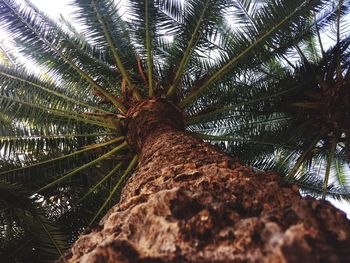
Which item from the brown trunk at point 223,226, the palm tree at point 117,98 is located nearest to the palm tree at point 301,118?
the palm tree at point 117,98

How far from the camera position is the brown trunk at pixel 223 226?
45.1 inches

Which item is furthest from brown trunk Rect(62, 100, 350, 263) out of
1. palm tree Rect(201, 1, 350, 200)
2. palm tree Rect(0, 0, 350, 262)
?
palm tree Rect(201, 1, 350, 200)

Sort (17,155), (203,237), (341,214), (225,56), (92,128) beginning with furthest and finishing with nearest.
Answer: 1. (92,128)
2. (225,56)
3. (17,155)
4. (341,214)
5. (203,237)

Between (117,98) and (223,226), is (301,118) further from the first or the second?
(223,226)

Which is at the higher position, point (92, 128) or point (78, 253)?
point (92, 128)

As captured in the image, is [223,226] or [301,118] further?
[301,118]

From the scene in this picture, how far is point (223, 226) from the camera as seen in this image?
1426 mm

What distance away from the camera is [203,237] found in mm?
1380

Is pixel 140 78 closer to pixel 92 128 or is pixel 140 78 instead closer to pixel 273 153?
pixel 92 128

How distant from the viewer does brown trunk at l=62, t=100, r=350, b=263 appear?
3.76 ft

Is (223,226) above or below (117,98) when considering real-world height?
below

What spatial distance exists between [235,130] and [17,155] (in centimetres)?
317

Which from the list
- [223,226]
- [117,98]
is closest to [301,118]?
[117,98]

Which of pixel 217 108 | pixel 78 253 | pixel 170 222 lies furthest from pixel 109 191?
pixel 170 222
